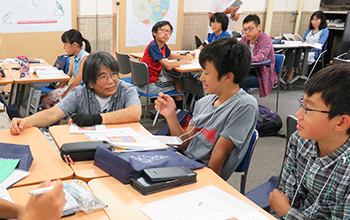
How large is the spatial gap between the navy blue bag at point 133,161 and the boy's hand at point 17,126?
1.86ft

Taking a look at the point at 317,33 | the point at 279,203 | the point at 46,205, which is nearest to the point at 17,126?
the point at 46,205

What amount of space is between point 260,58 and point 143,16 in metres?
2.58

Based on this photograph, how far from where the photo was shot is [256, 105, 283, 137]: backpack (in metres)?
3.60

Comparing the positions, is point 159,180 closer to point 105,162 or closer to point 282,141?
point 105,162

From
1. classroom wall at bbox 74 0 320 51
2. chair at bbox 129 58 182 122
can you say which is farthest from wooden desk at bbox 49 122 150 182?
classroom wall at bbox 74 0 320 51

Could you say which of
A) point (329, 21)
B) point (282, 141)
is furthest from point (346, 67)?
point (329, 21)

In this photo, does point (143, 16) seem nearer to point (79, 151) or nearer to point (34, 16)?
point (34, 16)

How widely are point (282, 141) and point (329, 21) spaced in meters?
4.39

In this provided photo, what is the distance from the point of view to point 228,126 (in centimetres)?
165

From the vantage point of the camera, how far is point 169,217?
1.03 m

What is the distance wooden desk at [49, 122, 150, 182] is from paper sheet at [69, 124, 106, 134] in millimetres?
27

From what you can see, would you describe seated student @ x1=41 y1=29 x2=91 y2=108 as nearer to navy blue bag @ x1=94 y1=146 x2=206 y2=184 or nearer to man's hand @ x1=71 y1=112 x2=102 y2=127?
man's hand @ x1=71 y1=112 x2=102 y2=127

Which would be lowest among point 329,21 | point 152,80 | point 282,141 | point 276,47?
point 282,141

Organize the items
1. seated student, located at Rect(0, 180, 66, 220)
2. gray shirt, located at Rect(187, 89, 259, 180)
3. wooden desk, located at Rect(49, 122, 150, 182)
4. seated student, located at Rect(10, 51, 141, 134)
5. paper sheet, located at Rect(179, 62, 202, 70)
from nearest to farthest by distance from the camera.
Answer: seated student, located at Rect(0, 180, 66, 220) < wooden desk, located at Rect(49, 122, 150, 182) < gray shirt, located at Rect(187, 89, 259, 180) < seated student, located at Rect(10, 51, 141, 134) < paper sheet, located at Rect(179, 62, 202, 70)
